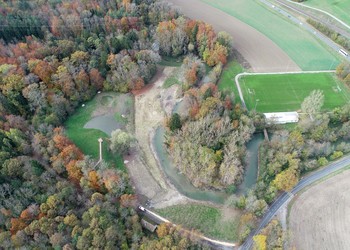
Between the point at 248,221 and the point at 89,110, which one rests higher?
the point at 248,221

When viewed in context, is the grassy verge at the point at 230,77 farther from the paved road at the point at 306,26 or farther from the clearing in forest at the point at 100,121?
the paved road at the point at 306,26

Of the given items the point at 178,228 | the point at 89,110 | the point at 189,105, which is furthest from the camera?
the point at 89,110

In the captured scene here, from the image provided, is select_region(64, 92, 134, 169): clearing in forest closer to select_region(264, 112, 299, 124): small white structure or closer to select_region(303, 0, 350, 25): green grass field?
select_region(264, 112, 299, 124): small white structure

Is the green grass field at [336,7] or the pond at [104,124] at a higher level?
the green grass field at [336,7]

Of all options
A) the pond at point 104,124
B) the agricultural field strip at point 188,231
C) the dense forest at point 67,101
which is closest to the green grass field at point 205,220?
the agricultural field strip at point 188,231

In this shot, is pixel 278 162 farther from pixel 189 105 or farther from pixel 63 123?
pixel 63 123

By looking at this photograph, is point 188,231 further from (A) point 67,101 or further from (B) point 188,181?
(A) point 67,101

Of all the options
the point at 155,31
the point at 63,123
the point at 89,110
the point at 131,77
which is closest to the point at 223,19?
the point at 155,31

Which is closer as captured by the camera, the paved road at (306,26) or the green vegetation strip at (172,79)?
the green vegetation strip at (172,79)
